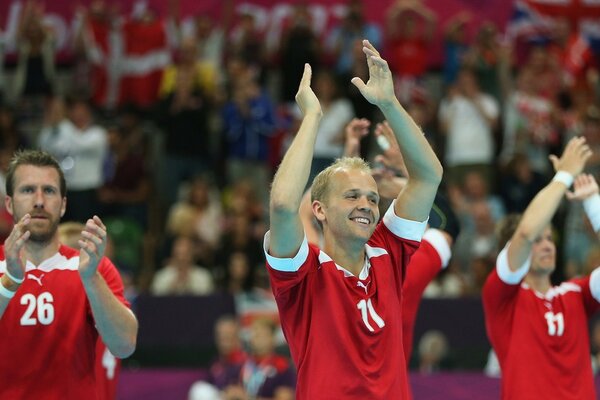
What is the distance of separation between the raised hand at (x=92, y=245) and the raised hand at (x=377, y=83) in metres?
1.51

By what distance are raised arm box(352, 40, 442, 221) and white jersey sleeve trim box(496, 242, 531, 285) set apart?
1.36 metres

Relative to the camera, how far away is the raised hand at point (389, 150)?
6.66 m

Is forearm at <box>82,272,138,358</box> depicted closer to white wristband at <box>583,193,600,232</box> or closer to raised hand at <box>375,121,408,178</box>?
raised hand at <box>375,121,408,178</box>

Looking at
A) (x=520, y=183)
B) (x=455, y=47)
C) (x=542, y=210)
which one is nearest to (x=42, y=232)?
(x=542, y=210)

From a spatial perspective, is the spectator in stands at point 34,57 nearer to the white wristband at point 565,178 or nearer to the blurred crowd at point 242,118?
the blurred crowd at point 242,118

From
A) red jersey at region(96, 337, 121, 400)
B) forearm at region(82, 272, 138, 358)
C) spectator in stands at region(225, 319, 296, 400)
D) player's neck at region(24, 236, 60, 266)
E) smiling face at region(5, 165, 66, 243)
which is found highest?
smiling face at region(5, 165, 66, 243)

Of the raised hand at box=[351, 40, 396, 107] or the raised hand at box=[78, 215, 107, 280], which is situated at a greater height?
the raised hand at box=[351, 40, 396, 107]

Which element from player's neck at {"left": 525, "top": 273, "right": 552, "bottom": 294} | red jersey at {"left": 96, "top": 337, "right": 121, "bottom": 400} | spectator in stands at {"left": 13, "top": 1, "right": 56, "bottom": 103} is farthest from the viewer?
spectator in stands at {"left": 13, "top": 1, "right": 56, "bottom": 103}

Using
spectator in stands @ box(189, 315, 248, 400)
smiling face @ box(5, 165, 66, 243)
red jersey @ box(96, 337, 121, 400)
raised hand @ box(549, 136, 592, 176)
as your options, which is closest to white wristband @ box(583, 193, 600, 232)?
raised hand @ box(549, 136, 592, 176)

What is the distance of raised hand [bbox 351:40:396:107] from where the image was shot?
5.17 meters

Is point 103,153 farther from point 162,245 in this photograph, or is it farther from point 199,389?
point 199,389

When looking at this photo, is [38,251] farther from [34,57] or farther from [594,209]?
[34,57]

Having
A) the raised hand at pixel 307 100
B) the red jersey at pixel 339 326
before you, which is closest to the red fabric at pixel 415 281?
the red jersey at pixel 339 326

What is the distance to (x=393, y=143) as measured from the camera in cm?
666
